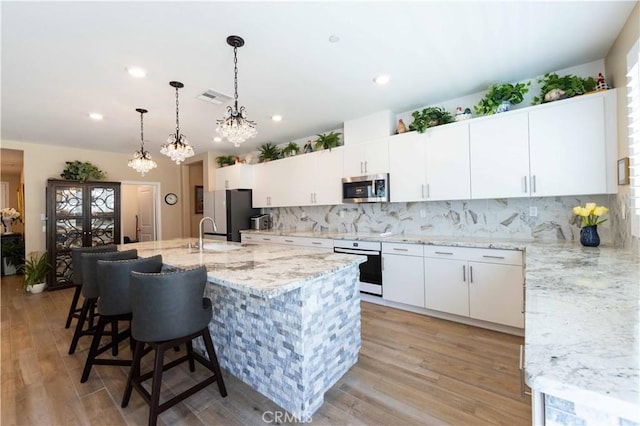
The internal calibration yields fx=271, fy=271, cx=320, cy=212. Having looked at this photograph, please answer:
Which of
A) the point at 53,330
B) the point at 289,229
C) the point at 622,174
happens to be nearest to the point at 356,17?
the point at 622,174

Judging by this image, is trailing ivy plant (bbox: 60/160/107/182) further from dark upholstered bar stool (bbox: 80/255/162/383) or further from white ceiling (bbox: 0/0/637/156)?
dark upholstered bar stool (bbox: 80/255/162/383)

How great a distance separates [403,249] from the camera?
3275 mm

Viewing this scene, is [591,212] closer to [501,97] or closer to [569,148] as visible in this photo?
[569,148]

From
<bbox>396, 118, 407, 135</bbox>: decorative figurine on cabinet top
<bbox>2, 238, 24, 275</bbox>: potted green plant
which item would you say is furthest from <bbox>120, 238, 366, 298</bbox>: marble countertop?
<bbox>2, 238, 24, 275</bbox>: potted green plant

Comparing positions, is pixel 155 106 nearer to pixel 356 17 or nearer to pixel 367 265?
pixel 356 17

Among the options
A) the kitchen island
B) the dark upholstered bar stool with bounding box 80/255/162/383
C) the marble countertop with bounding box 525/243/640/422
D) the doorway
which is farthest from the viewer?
the doorway

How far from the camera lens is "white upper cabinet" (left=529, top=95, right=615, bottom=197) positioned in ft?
7.73

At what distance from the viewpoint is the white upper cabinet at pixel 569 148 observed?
2357 millimetres

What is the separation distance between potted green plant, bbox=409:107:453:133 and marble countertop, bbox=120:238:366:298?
2020 millimetres

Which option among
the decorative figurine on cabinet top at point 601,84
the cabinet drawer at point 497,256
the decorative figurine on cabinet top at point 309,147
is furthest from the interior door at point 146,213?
the decorative figurine on cabinet top at point 601,84

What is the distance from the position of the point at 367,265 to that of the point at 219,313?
2030mm

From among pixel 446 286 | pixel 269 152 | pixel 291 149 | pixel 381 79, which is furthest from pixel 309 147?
pixel 446 286

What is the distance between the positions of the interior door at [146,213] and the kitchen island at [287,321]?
4867 mm

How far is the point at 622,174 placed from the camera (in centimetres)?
213
